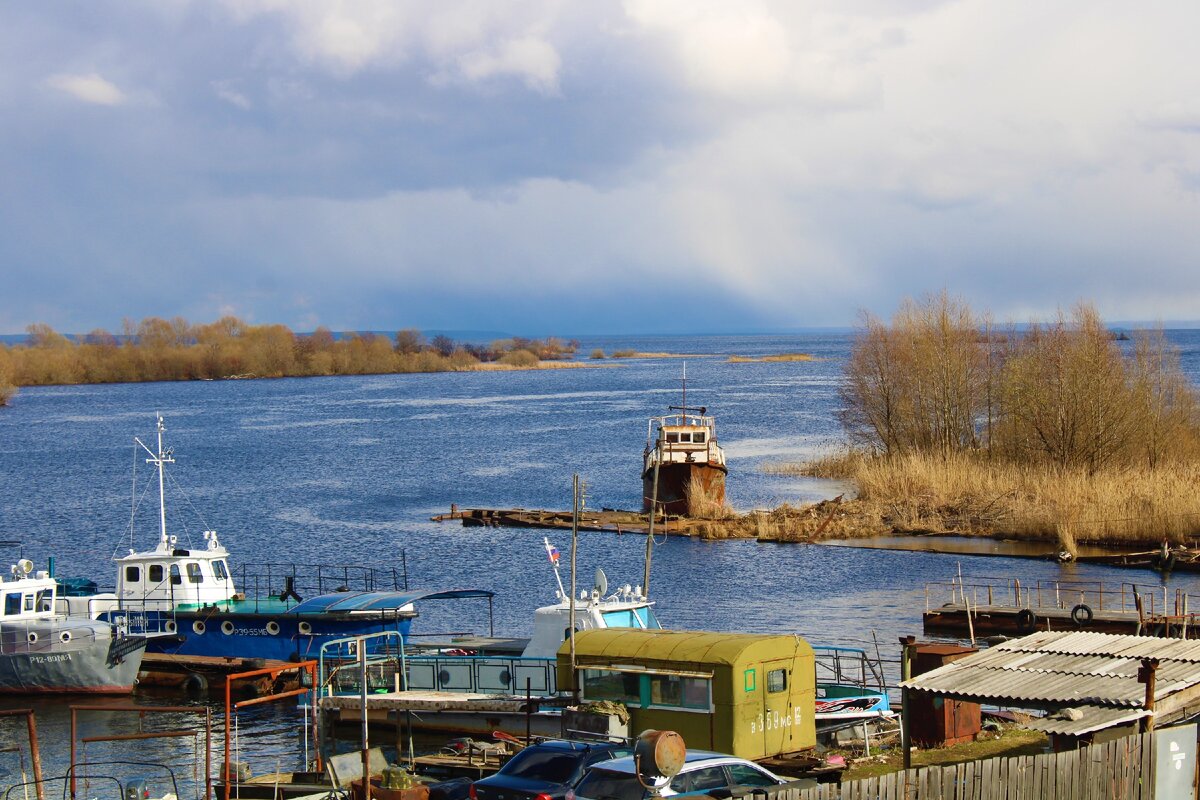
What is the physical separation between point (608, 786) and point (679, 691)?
668cm

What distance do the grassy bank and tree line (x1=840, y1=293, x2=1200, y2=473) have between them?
1.48m

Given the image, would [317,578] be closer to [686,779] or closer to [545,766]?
[545,766]

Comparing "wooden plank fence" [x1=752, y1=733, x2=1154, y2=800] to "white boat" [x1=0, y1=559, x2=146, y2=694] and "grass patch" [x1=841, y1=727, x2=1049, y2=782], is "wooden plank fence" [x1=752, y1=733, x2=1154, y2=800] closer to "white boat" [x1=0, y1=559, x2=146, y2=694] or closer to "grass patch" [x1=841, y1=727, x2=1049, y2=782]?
"grass patch" [x1=841, y1=727, x2=1049, y2=782]

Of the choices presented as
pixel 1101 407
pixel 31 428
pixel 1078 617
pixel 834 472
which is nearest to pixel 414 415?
pixel 31 428

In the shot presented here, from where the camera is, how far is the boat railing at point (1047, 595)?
43.0 m

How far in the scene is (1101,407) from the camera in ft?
209

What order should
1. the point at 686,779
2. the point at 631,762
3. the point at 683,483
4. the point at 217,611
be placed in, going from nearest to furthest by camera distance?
the point at 686,779 → the point at 631,762 → the point at 217,611 → the point at 683,483

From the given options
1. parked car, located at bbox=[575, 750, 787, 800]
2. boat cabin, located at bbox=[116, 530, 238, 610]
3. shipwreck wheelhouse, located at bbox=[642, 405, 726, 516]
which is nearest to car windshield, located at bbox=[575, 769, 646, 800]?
parked car, located at bbox=[575, 750, 787, 800]

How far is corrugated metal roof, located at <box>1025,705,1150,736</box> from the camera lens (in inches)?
644

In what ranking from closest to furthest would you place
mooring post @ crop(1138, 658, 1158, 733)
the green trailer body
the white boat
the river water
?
mooring post @ crop(1138, 658, 1158, 733) → the green trailer body → the white boat → the river water

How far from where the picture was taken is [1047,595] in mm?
46812

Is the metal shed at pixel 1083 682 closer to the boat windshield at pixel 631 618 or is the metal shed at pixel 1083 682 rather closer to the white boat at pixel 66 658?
the boat windshield at pixel 631 618

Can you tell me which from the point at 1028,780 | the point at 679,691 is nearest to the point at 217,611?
the point at 679,691

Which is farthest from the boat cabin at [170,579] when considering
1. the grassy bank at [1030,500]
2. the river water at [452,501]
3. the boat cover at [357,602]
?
the grassy bank at [1030,500]
